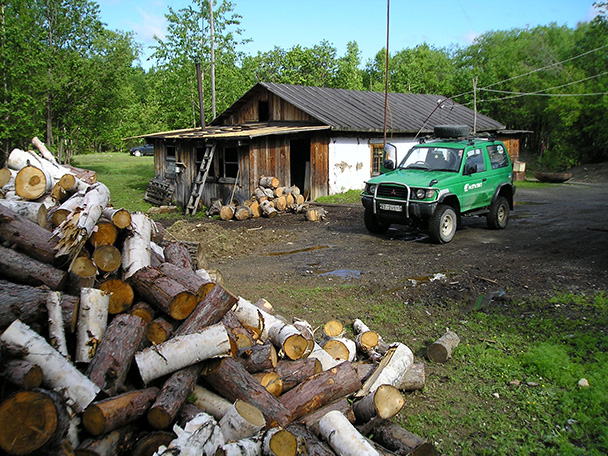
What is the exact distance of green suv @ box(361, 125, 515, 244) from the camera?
34.1ft

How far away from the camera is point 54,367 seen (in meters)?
3.38

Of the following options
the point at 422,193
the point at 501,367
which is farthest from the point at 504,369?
the point at 422,193

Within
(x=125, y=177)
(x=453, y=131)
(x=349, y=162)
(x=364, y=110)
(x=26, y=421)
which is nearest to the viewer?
(x=26, y=421)

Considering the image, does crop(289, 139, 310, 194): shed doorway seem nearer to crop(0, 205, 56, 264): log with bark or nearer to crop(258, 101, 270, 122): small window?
crop(258, 101, 270, 122): small window

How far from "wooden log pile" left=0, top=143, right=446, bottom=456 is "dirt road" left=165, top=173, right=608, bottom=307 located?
8.60ft

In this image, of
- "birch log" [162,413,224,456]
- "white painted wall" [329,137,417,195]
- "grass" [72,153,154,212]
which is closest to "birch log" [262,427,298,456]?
"birch log" [162,413,224,456]

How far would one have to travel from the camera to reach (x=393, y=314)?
661 centimetres

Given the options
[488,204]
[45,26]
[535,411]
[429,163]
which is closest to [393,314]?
[535,411]

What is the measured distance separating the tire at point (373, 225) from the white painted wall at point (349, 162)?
754 cm

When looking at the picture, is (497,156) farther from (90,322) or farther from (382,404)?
(90,322)

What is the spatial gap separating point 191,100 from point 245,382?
29.4 meters

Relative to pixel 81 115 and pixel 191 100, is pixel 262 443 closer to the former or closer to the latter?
pixel 81 115

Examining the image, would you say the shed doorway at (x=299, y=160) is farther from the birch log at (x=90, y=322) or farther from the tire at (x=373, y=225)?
the birch log at (x=90, y=322)

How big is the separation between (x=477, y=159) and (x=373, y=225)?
2.96 metres
